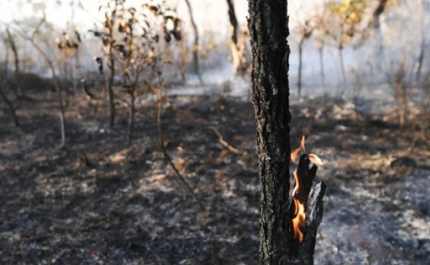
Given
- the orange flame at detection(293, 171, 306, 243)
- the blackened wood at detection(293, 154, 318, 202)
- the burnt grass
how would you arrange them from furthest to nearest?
the burnt grass < the blackened wood at detection(293, 154, 318, 202) < the orange flame at detection(293, 171, 306, 243)

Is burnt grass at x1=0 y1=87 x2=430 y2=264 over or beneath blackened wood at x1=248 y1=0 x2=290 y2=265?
beneath

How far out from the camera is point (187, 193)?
6738 mm

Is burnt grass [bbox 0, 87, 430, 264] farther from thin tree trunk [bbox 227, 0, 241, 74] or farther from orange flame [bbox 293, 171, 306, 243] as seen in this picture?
thin tree trunk [bbox 227, 0, 241, 74]

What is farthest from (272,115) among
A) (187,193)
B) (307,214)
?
(187,193)

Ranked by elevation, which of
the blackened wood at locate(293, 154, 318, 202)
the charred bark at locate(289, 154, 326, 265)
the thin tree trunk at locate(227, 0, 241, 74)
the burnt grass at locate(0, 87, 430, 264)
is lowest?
the burnt grass at locate(0, 87, 430, 264)

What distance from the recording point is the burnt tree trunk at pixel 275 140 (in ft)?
7.93

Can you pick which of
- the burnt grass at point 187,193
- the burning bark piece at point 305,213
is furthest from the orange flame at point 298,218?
the burnt grass at point 187,193

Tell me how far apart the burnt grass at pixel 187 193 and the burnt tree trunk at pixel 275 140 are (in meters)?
2.17

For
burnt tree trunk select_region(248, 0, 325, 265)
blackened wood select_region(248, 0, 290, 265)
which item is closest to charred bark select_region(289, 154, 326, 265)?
burnt tree trunk select_region(248, 0, 325, 265)

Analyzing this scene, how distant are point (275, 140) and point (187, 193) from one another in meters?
4.23

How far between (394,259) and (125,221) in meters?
3.52

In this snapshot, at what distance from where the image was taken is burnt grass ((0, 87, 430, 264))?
17.6ft

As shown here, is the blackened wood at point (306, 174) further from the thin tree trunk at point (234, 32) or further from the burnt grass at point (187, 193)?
the thin tree trunk at point (234, 32)

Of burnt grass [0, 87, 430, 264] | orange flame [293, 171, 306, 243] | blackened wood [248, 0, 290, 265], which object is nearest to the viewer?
blackened wood [248, 0, 290, 265]
